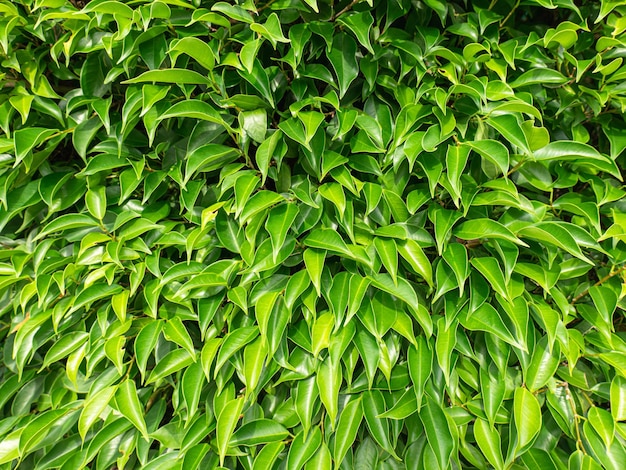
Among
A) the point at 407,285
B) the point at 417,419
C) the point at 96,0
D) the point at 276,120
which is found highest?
the point at 96,0

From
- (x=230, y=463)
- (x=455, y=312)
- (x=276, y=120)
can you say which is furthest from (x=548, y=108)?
(x=230, y=463)

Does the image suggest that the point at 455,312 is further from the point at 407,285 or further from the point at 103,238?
the point at 103,238

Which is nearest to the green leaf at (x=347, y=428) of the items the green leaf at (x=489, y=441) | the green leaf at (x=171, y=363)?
the green leaf at (x=489, y=441)

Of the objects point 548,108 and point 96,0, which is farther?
point 548,108

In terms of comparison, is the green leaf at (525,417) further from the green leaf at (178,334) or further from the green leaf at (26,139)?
the green leaf at (26,139)

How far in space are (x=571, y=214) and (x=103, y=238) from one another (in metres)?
1.13

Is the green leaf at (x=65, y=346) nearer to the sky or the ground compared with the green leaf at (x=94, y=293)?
nearer to the ground

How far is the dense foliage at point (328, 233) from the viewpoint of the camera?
102cm

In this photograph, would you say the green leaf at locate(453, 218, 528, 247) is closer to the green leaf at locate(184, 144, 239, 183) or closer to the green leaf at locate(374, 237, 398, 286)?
the green leaf at locate(374, 237, 398, 286)

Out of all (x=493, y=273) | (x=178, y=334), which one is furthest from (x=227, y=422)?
(x=493, y=273)

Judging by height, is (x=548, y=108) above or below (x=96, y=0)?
below

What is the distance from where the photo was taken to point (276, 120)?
4.00 feet

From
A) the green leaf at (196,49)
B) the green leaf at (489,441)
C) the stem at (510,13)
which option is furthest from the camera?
the stem at (510,13)

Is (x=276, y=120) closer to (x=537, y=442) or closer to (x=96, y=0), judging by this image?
(x=96, y=0)
